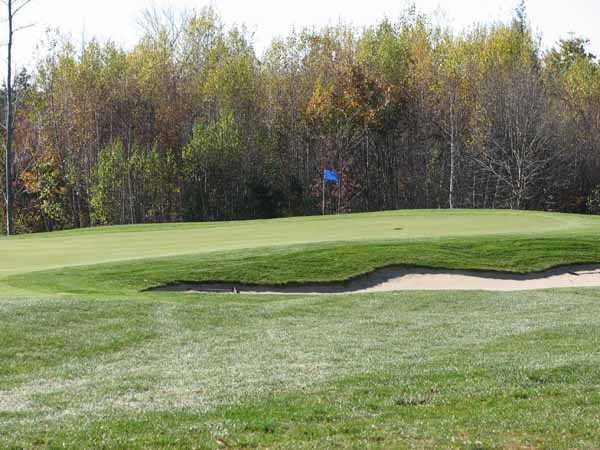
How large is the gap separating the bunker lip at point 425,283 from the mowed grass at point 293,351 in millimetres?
343

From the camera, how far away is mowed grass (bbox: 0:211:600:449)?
341 inches

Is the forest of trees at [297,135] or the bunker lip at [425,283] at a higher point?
the forest of trees at [297,135]

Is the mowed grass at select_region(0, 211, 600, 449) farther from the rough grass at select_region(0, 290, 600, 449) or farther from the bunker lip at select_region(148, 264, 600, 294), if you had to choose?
the bunker lip at select_region(148, 264, 600, 294)

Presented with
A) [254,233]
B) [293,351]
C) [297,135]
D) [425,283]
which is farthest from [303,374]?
[297,135]

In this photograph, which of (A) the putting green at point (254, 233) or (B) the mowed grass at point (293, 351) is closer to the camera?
(B) the mowed grass at point (293, 351)

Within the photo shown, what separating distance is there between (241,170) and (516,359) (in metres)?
52.2

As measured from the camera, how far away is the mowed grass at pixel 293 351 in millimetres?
8656

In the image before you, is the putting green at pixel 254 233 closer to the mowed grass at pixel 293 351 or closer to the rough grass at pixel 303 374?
the mowed grass at pixel 293 351

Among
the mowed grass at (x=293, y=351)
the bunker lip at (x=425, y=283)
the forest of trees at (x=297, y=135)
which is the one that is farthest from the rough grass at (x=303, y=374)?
the forest of trees at (x=297, y=135)

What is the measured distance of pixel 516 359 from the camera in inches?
492

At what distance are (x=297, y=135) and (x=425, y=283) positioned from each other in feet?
146

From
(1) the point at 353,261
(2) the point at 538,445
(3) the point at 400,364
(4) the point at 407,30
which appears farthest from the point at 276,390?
(4) the point at 407,30

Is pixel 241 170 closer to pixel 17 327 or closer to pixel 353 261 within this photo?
pixel 353 261

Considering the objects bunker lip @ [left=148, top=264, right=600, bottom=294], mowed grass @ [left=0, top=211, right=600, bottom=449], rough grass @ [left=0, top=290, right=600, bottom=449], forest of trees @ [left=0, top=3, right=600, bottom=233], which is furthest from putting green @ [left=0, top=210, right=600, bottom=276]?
forest of trees @ [left=0, top=3, right=600, bottom=233]
